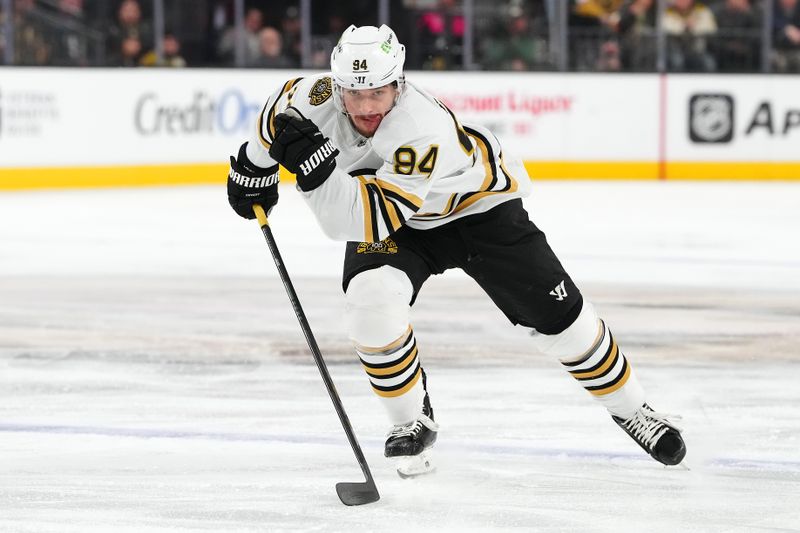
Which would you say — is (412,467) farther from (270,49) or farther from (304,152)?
(270,49)

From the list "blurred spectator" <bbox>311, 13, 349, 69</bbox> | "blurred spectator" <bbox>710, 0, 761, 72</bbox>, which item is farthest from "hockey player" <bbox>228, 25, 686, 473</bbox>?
"blurred spectator" <bbox>710, 0, 761, 72</bbox>

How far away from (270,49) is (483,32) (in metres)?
1.87

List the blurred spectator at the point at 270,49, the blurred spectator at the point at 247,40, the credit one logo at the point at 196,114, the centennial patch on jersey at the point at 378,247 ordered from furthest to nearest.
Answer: the blurred spectator at the point at 270,49, the blurred spectator at the point at 247,40, the credit one logo at the point at 196,114, the centennial patch on jersey at the point at 378,247

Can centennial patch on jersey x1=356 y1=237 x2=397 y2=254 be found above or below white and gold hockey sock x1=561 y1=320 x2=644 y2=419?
above

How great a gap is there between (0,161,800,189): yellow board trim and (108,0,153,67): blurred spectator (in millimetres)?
914

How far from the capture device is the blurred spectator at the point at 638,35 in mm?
11500

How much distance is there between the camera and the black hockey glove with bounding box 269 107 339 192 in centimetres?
267

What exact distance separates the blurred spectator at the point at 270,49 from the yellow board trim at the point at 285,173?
995 mm

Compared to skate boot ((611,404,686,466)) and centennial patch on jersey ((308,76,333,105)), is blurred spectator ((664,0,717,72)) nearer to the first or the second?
skate boot ((611,404,686,466))

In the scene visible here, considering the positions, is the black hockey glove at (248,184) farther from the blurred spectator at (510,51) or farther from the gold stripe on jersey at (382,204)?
the blurred spectator at (510,51)

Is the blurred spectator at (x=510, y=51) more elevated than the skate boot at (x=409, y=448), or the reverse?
the blurred spectator at (x=510, y=51)

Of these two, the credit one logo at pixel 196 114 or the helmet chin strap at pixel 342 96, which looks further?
the credit one logo at pixel 196 114

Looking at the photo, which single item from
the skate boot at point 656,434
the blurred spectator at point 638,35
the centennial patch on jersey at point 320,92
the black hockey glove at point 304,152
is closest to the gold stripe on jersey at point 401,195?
the black hockey glove at point 304,152

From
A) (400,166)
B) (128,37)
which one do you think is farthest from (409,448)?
(128,37)
